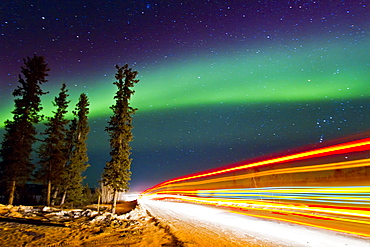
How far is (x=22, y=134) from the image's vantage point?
25.9 m

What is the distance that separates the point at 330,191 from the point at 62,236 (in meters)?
16.2

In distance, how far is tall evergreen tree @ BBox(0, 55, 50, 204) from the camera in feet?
82.2

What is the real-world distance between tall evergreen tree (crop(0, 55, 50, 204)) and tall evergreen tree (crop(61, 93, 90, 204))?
6.51 meters

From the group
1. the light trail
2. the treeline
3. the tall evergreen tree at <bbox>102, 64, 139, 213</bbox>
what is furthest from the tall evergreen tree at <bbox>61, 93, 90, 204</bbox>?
the light trail

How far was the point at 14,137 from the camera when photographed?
25.2 metres

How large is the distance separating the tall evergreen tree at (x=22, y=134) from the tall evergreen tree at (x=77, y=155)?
6.51 metres

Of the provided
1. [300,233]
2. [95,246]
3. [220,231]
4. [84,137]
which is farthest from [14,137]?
[300,233]

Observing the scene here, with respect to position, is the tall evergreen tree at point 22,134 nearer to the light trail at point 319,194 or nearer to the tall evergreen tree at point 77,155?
the tall evergreen tree at point 77,155

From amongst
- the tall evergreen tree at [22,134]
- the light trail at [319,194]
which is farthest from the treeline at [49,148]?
the light trail at [319,194]

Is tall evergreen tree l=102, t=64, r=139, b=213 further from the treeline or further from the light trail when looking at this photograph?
the light trail

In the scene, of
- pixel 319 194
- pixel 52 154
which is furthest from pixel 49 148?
pixel 319 194

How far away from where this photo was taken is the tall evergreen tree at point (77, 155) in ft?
107

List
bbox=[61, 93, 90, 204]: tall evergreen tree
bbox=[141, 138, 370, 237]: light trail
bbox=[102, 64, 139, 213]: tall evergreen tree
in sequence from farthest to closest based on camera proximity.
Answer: bbox=[61, 93, 90, 204]: tall evergreen tree < bbox=[102, 64, 139, 213]: tall evergreen tree < bbox=[141, 138, 370, 237]: light trail

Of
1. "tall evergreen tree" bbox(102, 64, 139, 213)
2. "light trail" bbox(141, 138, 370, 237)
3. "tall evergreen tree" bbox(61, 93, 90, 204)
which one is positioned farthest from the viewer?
"tall evergreen tree" bbox(61, 93, 90, 204)
